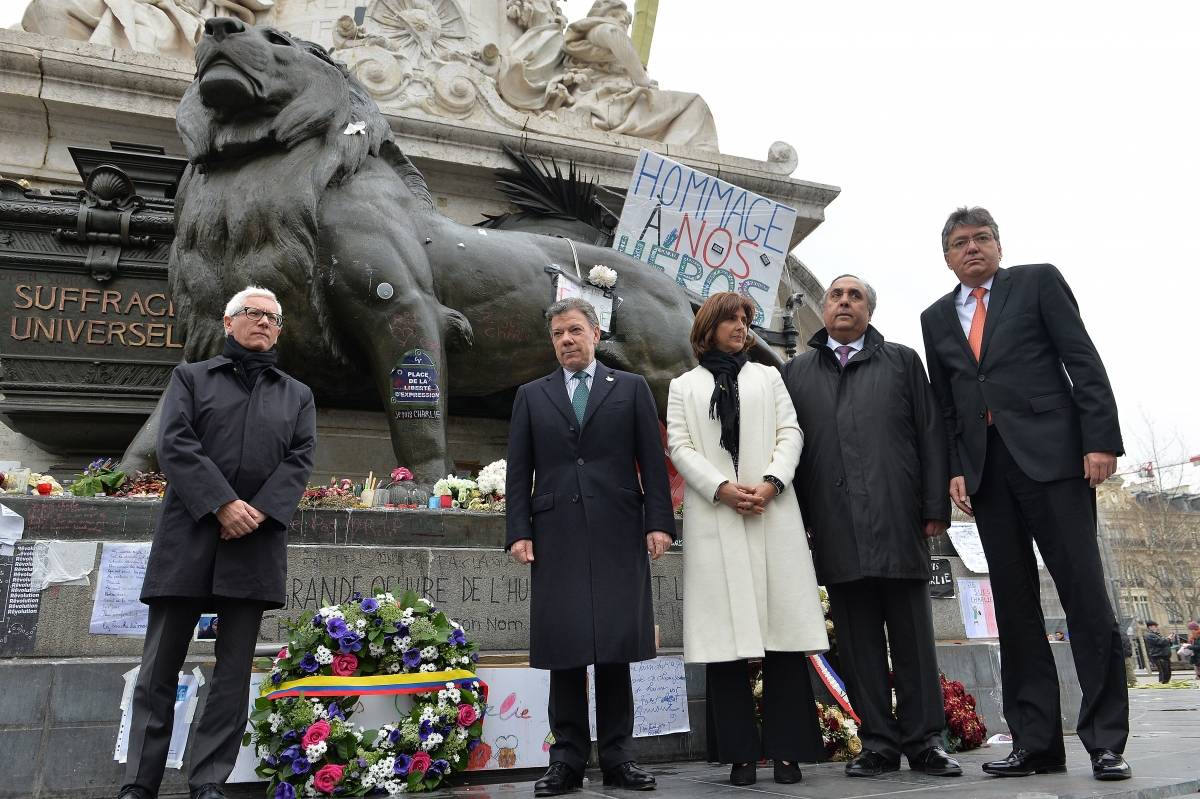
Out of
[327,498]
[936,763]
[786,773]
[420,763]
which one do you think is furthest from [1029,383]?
[327,498]

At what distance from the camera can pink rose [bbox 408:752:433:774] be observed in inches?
145

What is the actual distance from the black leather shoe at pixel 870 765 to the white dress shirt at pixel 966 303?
194 centimetres

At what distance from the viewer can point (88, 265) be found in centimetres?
664

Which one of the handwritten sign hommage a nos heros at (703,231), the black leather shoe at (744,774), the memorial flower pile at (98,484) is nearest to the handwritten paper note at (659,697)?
the black leather shoe at (744,774)

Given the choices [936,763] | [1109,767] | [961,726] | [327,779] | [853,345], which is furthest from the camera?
[961,726]

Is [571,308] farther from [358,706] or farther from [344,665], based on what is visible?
[358,706]

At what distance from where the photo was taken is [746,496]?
384 centimetres

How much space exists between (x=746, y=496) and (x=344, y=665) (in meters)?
1.87

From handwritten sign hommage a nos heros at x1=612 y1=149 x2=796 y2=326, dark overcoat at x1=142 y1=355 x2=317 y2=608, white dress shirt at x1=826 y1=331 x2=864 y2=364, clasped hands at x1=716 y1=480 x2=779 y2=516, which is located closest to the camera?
dark overcoat at x1=142 y1=355 x2=317 y2=608

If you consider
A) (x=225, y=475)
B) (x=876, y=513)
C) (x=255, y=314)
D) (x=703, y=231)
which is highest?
(x=703, y=231)

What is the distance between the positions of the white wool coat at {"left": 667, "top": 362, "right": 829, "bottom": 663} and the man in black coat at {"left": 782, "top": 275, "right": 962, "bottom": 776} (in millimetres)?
176

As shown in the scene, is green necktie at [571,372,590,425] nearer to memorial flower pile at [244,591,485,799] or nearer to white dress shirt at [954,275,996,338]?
memorial flower pile at [244,591,485,799]

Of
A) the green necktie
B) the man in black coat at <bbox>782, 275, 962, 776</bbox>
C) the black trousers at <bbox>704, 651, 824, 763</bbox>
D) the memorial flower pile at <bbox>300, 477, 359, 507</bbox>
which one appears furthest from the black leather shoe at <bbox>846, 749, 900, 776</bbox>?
the memorial flower pile at <bbox>300, 477, 359, 507</bbox>

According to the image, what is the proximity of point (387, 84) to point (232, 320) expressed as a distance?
6.11m
